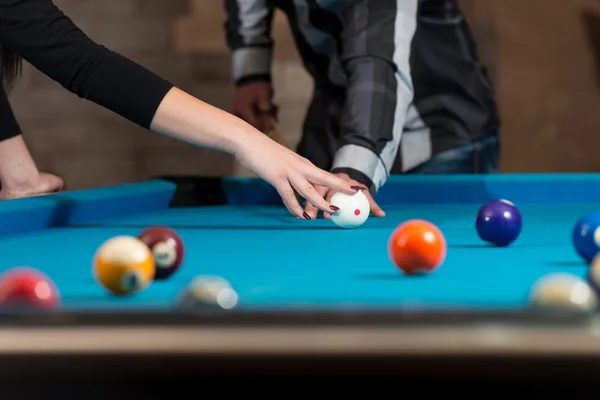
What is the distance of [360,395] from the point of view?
2.42ft

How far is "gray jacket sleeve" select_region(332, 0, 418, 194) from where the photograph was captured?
228 cm

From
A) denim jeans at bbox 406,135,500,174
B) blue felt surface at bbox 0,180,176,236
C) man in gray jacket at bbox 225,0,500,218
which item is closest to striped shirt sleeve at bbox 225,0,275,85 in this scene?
man in gray jacket at bbox 225,0,500,218

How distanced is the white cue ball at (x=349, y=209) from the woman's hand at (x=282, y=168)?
14cm

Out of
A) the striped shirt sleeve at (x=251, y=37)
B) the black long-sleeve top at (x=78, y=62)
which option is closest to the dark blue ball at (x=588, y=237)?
the black long-sleeve top at (x=78, y=62)

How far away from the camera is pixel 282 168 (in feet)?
5.42

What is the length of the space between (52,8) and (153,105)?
0.95ft

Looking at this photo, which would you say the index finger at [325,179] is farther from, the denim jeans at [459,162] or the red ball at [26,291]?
the denim jeans at [459,162]

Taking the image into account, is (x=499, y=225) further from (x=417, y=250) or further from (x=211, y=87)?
(x=211, y=87)

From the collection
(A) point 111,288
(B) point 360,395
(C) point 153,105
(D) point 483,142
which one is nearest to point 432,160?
(D) point 483,142

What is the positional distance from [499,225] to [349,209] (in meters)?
0.38

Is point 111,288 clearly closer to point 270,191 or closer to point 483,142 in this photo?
point 270,191

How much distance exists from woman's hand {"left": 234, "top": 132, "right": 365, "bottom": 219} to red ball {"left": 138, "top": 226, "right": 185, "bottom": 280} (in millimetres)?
357

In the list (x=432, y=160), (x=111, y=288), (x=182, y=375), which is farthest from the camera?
(x=432, y=160)

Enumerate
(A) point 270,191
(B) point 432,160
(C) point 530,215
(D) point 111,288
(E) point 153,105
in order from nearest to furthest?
(D) point 111,288, (E) point 153,105, (C) point 530,215, (A) point 270,191, (B) point 432,160
